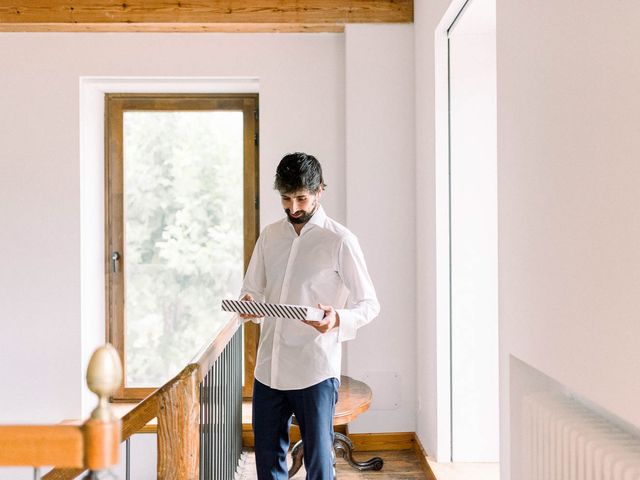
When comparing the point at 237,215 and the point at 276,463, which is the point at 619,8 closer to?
the point at 276,463

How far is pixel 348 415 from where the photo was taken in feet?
8.89

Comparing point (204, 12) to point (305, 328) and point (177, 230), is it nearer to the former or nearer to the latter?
point (177, 230)

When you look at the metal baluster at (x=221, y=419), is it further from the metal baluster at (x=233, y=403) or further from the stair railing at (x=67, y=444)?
the stair railing at (x=67, y=444)

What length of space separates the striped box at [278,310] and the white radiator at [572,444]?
691mm

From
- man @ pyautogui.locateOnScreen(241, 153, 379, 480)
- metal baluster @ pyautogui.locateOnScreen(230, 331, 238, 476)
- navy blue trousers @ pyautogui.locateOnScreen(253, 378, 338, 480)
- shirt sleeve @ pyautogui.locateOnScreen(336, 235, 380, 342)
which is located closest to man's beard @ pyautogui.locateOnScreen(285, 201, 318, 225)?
man @ pyautogui.locateOnScreen(241, 153, 379, 480)

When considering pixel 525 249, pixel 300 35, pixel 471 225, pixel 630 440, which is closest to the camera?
pixel 630 440

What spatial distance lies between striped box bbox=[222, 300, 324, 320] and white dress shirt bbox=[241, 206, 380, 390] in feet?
0.59

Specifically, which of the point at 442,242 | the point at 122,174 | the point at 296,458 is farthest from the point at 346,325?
the point at 122,174

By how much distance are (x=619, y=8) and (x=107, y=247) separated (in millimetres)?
3443

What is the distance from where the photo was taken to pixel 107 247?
399 cm

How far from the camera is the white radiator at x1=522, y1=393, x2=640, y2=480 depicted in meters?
1.30

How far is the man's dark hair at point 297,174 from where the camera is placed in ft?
6.75

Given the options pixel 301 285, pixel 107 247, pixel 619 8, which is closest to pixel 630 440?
pixel 619 8

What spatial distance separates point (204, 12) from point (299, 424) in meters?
→ 2.49
